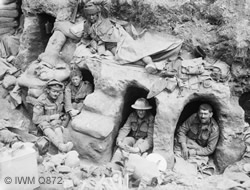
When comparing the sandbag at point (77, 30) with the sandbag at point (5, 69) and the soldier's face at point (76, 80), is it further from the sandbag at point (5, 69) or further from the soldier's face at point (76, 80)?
the sandbag at point (5, 69)

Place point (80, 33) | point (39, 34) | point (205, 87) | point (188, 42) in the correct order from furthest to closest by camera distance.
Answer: point (39, 34)
point (80, 33)
point (188, 42)
point (205, 87)

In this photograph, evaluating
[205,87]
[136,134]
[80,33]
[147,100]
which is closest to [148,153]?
[136,134]

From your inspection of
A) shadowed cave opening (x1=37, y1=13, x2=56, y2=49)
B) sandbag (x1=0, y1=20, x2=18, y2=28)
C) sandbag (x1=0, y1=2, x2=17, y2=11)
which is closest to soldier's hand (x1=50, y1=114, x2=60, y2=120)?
shadowed cave opening (x1=37, y1=13, x2=56, y2=49)

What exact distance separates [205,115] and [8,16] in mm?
6048

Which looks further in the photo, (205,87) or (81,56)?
(81,56)

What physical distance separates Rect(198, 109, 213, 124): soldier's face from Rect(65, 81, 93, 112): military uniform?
228cm

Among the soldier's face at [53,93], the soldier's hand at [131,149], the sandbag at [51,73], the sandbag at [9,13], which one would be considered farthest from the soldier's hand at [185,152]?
the sandbag at [9,13]

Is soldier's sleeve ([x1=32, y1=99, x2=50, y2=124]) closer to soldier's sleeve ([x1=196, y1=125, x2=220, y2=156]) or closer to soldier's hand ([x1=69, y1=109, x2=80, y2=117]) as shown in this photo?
soldier's hand ([x1=69, y1=109, x2=80, y2=117])

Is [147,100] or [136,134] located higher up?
[147,100]

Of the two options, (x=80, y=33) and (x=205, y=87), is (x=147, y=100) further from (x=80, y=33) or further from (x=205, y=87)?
(x=80, y=33)

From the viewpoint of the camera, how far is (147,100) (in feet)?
29.0

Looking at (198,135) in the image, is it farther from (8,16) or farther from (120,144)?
(8,16)

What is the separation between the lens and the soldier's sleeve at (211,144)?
8.63 metres

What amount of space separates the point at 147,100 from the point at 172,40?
1225 millimetres
